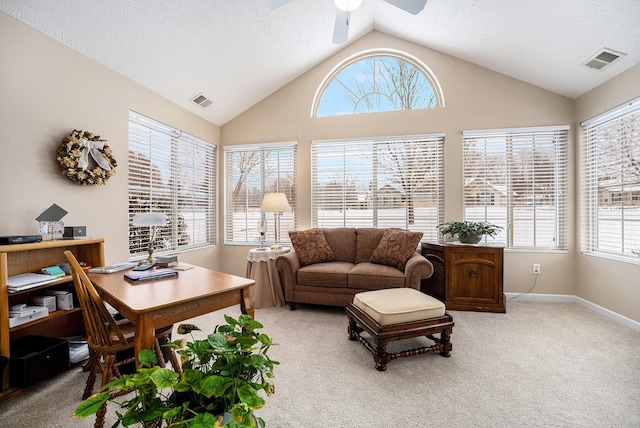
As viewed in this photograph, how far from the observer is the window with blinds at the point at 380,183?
411cm

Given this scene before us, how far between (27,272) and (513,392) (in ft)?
11.6

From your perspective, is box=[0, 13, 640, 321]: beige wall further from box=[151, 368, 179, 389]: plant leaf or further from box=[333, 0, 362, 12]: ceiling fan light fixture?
box=[151, 368, 179, 389]: plant leaf

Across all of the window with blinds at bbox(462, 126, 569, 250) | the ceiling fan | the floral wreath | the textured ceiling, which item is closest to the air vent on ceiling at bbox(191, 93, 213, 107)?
the textured ceiling

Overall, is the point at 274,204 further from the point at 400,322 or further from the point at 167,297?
the point at 167,297

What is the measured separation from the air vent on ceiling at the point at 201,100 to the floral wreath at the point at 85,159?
141cm

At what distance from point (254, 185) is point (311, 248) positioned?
1.56m

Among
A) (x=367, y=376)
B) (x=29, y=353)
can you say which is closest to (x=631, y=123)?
(x=367, y=376)

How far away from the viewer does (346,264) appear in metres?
3.68

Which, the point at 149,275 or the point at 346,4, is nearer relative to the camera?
the point at 149,275

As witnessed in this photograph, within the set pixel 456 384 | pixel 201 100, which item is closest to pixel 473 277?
pixel 456 384

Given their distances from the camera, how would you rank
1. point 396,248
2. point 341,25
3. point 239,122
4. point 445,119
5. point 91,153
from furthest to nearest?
point 239,122 → point 445,119 → point 396,248 → point 91,153 → point 341,25

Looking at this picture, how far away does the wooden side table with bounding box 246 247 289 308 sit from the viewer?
11.9 ft

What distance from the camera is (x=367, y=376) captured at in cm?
209

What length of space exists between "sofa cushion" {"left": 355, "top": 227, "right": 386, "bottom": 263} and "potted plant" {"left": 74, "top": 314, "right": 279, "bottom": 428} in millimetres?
2972
